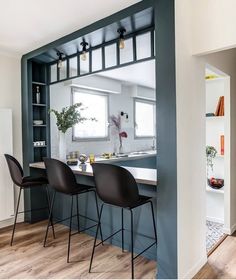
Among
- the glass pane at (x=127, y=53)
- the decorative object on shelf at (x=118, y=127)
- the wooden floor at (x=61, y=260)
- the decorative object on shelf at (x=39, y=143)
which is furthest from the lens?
the decorative object on shelf at (x=118, y=127)

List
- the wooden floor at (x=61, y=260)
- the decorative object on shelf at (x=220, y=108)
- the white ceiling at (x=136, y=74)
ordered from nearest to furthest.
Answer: the wooden floor at (x=61, y=260) < the decorative object on shelf at (x=220, y=108) < the white ceiling at (x=136, y=74)

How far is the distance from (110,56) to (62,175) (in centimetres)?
150

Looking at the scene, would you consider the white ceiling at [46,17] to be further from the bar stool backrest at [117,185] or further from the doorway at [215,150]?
the doorway at [215,150]

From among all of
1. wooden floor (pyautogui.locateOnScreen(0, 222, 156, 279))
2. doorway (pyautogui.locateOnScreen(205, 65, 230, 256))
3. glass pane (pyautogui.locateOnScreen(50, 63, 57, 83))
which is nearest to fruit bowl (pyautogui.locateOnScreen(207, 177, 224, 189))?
doorway (pyautogui.locateOnScreen(205, 65, 230, 256))

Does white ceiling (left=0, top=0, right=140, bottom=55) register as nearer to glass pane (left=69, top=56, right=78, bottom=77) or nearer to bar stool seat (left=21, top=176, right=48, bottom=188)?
glass pane (left=69, top=56, right=78, bottom=77)

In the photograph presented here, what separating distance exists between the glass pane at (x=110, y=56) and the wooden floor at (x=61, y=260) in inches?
82.5

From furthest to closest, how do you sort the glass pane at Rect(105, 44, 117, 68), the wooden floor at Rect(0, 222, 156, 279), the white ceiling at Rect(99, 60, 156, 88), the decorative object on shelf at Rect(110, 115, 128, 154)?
Result: the decorative object on shelf at Rect(110, 115, 128, 154) → the white ceiling at Rect(99, 60, 156, 88) → the glass pane at Rect(105, 44, 117, 68) → the wooden floor at Rect(0, 222, 156, 279)

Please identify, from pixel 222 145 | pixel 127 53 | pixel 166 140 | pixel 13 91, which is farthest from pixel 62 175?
pixel 222 145

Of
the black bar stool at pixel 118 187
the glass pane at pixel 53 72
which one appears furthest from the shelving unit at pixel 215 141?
the glass pane at pixel 53 72

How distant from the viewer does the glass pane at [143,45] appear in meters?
2.42

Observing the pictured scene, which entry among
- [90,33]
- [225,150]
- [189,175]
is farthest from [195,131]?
[90,33]

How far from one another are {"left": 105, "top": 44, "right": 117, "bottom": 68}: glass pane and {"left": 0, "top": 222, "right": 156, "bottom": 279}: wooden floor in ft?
6.88

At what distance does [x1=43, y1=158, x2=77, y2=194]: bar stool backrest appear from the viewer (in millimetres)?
2377

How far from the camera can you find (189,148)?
207 cm
